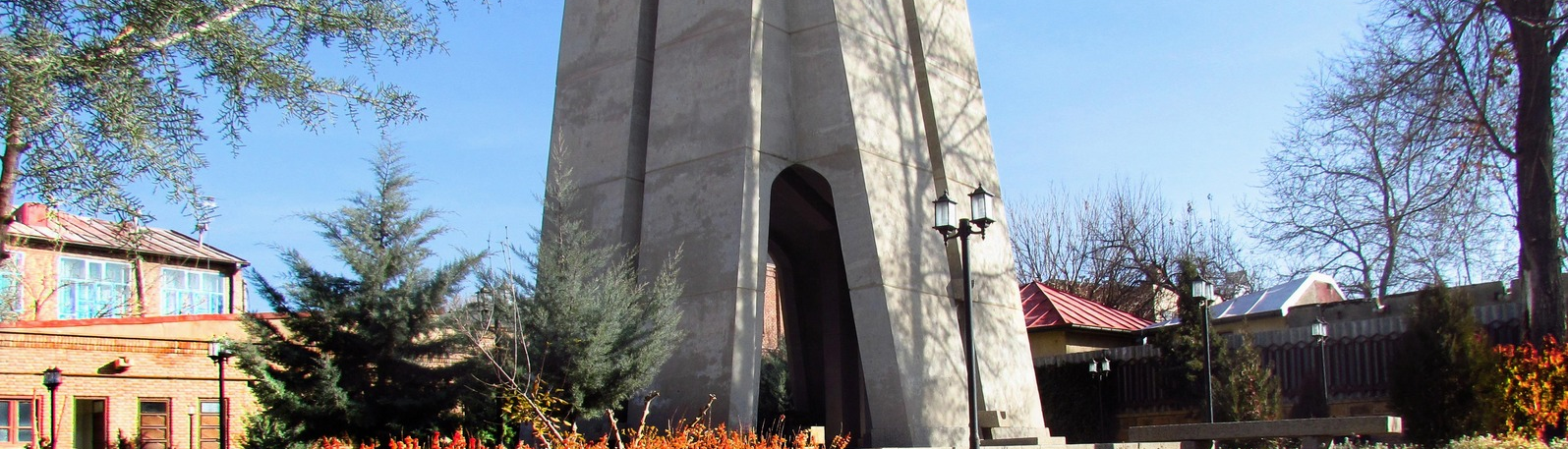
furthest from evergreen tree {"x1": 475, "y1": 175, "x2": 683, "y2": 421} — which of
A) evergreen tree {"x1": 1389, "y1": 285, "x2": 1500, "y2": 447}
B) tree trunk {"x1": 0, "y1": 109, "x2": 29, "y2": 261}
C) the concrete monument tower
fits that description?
evergreen tree {"x1": 1389, "y1": 285, "x2": 1500, "y2": 447}

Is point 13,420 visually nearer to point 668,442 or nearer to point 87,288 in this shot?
point 668,442

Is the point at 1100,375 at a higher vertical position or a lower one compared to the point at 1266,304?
lower

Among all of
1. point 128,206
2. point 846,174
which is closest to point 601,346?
point 846,174

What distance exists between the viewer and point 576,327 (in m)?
A: 13.2

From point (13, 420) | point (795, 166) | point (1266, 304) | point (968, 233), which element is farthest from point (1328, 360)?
point (13, 420)

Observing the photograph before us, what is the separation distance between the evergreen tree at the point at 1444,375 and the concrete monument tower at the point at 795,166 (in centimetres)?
498

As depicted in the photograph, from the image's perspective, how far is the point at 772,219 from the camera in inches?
814

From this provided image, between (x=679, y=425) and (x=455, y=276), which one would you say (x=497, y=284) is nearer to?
(x=455, y=276)

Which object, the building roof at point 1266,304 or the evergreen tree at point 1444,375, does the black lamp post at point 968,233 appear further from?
the building roof at point 1266,304

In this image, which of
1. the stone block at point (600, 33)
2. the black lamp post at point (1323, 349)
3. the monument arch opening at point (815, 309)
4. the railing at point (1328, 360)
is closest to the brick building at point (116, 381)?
the stone block at point (600, 33)

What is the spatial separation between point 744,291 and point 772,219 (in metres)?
5.93

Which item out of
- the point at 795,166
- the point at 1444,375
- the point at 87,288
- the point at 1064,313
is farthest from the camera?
the point at 87,288

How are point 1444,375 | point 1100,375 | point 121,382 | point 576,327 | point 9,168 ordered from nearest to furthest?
point 9,168
point 576,327
point 1444,375
point 121,382
point 1100,375

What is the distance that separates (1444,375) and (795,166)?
8778mm
